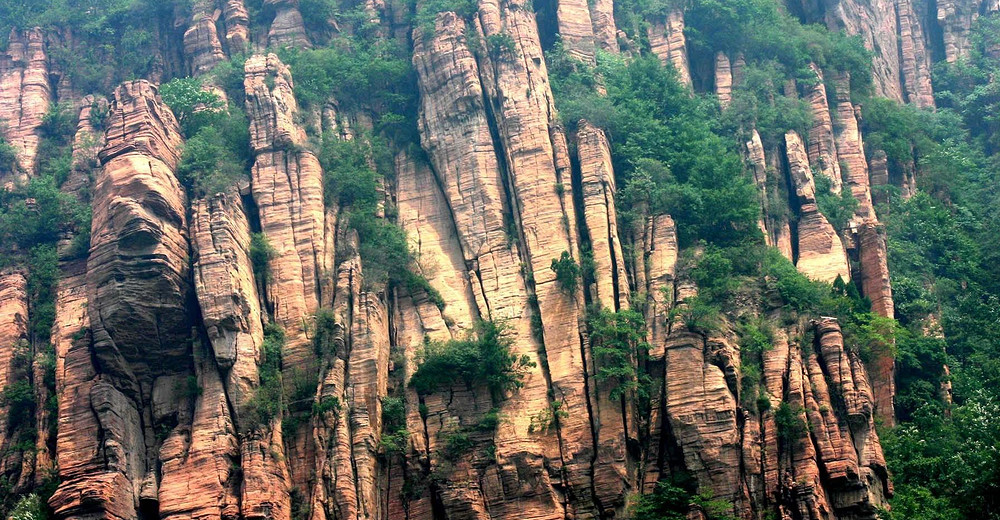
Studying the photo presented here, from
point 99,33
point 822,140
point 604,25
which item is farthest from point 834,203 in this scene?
point 99,33

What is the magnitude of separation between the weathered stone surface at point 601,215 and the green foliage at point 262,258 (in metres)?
10.6

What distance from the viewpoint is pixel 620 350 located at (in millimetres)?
44469

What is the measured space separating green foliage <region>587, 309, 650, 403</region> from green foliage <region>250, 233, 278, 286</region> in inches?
421

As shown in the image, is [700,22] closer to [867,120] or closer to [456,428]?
[867,120]

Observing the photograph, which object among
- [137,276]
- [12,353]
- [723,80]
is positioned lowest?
[12,353]

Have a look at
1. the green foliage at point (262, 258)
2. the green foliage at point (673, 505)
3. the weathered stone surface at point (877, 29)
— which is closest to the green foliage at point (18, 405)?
the green foliage at point (262, 258)

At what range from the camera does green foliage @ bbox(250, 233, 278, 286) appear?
155ft

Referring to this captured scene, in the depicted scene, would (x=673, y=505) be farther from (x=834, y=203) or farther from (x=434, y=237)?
(x=834, y=203)

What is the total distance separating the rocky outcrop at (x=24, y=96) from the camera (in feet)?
175

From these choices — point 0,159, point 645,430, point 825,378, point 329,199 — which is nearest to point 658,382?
point 645,430

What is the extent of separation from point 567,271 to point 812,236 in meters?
9.69

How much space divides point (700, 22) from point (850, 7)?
878 cm

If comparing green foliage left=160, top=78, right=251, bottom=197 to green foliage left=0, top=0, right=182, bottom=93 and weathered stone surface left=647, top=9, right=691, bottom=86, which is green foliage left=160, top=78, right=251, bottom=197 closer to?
green foliage left=0, top=0, right=182, bottom=93

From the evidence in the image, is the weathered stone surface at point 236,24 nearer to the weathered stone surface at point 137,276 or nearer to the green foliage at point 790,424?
the weathered stone surface at point 137,276
